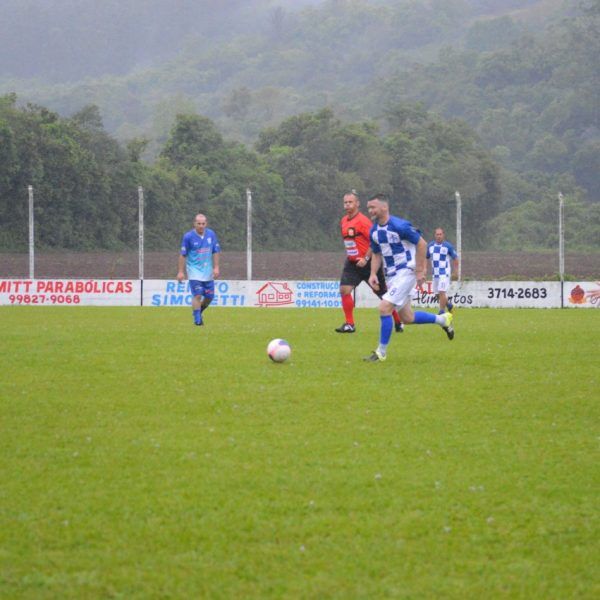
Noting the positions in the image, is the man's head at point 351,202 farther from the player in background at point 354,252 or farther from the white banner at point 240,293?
the white banner at point 240,293

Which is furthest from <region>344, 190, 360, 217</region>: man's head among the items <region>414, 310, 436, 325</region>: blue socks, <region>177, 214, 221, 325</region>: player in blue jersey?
<region>177, 214, 221, 325</region>: player in blue jersey

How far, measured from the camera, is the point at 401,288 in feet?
46.3

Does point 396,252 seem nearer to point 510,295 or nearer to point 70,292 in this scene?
point 510,295

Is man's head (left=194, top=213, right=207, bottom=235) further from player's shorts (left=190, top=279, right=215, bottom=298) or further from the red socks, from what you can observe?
the red socks

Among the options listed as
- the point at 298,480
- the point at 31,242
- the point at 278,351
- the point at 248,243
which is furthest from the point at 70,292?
the point at 298,480

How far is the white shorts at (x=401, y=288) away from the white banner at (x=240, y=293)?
736 inches

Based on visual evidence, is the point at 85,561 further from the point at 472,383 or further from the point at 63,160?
the point at 63,160

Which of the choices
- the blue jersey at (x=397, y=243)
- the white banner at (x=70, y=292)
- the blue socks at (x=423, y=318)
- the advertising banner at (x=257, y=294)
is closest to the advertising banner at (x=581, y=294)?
the advertising banner at (x=257, y=294)

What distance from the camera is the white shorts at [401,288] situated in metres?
14.0

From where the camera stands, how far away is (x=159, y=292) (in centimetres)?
3353

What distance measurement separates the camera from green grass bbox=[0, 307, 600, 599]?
5.27 m

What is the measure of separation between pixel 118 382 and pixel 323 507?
18.3 ft

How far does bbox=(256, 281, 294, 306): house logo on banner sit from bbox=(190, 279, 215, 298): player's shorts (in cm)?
1214

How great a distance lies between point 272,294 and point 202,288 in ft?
40.7
